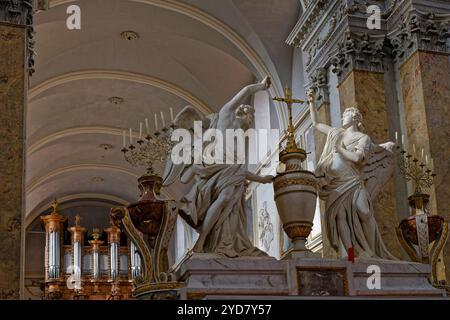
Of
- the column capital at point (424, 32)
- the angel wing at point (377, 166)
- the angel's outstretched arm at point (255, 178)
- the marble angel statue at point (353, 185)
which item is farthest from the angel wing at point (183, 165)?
the column capital at point (424, 32)

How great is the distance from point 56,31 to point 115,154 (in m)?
8.89

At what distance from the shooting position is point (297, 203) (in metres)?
9.20

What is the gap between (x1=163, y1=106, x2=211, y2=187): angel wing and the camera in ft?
31.5

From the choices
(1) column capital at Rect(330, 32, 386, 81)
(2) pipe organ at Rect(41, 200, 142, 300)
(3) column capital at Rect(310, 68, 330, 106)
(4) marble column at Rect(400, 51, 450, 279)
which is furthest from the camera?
(2) pipe organ at Rect(41, 200, 142, 300)

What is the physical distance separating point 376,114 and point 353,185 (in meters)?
3.01

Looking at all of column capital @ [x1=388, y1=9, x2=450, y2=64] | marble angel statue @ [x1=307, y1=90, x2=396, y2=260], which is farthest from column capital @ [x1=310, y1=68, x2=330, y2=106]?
marble angel statue @ [x1=307, y1=90, x2=396, y2=260]

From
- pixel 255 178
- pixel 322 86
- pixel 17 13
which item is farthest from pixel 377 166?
pixel 17 13

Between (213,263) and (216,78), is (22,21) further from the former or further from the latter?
(216,78)

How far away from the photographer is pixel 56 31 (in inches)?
714

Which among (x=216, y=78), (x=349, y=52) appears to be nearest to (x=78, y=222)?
(x=216, y=78)

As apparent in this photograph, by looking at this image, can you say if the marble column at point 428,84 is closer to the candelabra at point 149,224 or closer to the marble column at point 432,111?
the marble column at point 432,111

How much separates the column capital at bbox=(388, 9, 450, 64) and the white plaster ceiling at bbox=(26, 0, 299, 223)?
206 inches

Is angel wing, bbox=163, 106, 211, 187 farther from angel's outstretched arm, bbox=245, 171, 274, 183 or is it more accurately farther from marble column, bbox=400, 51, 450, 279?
marble column, bbox=400, 51, 450, 279

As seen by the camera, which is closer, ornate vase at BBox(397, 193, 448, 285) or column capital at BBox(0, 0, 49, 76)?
ornate vase at BBox(397, 193, 448, 285)
